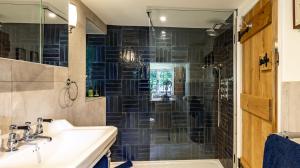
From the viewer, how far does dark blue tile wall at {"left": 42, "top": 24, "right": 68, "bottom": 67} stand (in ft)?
5.94

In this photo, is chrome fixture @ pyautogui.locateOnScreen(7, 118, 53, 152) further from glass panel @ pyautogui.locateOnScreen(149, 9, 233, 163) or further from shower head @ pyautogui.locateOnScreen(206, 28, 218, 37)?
shower head @ pyautogui.locateOnScreen(206, 28, 218, 37)

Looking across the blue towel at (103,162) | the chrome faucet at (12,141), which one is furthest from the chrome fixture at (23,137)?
the blue towel at (103,162)

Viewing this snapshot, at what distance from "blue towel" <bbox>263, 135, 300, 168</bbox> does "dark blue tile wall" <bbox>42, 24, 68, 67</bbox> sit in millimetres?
1696

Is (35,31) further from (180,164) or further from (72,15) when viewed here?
(180,164)

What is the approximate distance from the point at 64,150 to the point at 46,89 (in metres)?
0.54

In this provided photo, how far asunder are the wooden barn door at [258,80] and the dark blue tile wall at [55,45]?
5.79 feet

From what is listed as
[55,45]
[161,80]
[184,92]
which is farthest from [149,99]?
[55,45]

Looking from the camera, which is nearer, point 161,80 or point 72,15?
point 72,15

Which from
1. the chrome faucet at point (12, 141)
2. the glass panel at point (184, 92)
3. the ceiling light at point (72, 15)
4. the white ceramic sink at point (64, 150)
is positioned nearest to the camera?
the white ceramic sink at point (64, 150)

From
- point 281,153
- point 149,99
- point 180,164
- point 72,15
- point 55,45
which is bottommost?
point 180,164

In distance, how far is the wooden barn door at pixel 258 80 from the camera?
1.78m

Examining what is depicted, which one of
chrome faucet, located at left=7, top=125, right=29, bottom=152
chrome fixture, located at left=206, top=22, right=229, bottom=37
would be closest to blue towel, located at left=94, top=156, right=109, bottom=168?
chrome faucet, located at left=7, top=125, right=29, bottom=152

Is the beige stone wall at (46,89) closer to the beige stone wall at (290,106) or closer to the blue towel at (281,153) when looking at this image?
the blue towel at (281,153)

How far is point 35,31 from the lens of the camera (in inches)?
65.1
